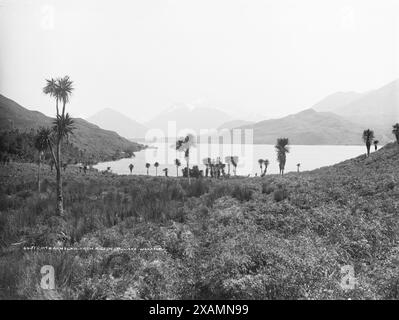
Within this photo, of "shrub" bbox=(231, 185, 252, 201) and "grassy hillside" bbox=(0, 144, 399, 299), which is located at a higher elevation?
Answer: "shrub" bbox=(231, 185, 252, 201)

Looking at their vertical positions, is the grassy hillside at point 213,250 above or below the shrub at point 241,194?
below

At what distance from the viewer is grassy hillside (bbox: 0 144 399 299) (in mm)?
5160

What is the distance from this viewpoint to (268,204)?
11.2 metres

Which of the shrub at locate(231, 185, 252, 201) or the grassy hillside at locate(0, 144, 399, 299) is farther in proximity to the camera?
the shrub at locate(231, 185, 252, 201)

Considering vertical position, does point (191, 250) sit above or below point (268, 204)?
below

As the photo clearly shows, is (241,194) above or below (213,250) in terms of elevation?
above

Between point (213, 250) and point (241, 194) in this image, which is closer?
point (213, 250)

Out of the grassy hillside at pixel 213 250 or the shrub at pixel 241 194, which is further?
the shrub at pixel 241 194

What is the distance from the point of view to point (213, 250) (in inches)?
269

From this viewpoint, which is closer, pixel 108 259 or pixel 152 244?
pixel 108 259

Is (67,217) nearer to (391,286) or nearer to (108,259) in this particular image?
(108,259)

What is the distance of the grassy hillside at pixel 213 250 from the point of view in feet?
16.9
